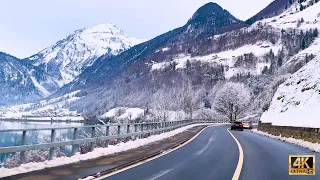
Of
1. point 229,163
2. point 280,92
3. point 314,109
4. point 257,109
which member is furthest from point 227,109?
point 229,163

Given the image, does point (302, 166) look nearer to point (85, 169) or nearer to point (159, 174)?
point (159, 174)

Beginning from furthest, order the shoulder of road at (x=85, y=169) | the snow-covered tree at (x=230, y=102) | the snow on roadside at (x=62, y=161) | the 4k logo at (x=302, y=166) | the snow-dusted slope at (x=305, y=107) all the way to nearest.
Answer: the snow-covered tree at (x=230, y=102)
the snow-dusted slope at (x=305, y=107)
the 4k logo at (x=302, y=166)
the snow on roadside at (x=62, y=161)
the shoulder of road at (x=85, y=169)

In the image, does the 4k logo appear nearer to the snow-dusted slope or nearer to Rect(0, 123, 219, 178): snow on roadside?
Rect(0, 123, 219, 178): snow on roadside

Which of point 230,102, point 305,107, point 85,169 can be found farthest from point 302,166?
point 230,102

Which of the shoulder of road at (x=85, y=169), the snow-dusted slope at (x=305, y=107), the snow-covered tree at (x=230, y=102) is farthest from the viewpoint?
the snow-covered tree at (x=230, y=102)

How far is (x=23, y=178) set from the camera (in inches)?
407

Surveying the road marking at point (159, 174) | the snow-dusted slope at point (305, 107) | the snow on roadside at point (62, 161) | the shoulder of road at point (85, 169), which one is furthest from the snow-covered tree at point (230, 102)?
the road marking at point (159, 174)

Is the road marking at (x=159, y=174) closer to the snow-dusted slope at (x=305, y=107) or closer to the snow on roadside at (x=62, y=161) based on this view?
the snow on roadside at (x=62, y=161)

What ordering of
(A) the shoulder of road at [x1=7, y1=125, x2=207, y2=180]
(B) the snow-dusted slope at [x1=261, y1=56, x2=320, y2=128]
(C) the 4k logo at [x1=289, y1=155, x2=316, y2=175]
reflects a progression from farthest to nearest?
(B) the snow-dusted slope at [x1=261, y1=56, x2=320, y2=128]
(C) the 4k logo at [x1=289, y1=155, x2=316, y2=175]
(A) the shoulder of road at [x1=7, y1=125, x2=207, y2=180]

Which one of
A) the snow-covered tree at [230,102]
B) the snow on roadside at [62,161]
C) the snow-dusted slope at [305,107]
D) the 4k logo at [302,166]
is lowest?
the snow on roadside at [62,161]

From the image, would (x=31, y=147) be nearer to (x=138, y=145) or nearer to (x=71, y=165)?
(x=71, y=165)

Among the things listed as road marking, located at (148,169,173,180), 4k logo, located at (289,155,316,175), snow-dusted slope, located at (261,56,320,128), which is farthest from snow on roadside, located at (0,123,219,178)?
snow-dusted slope, located at (261,56,320,128)

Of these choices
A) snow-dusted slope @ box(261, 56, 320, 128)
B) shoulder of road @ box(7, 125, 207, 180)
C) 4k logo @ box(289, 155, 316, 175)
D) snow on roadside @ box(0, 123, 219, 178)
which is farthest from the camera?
snow-dusted slope @ box(261, 56, 320, 128)

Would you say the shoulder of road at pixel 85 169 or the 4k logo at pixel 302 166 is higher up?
the 4k logo at pixel 302 166
